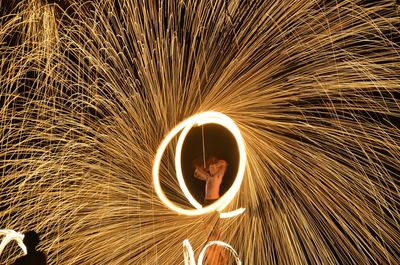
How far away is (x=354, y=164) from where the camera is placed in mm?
5961

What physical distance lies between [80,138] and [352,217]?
2907mm

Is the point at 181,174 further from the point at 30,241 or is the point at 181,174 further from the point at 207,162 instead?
the point at 30,241

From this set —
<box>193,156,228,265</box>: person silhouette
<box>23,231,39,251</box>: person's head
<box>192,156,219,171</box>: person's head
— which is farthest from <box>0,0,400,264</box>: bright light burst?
<box>23,231,39,251</box>: person's head

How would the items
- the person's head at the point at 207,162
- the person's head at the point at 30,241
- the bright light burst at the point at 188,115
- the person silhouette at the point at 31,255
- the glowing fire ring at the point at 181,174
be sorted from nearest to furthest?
the person silhouette at the point at 31,255 < the person's head at the point at 30,241 < the glowing fire ring at the point at 181,174 < the bright light burst at the point at 188,115 < the person's head at the point at 207,162

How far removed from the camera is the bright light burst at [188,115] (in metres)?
5.94

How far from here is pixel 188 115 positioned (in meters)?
6.67

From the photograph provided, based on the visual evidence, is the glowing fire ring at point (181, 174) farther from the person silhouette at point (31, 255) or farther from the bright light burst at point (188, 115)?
the person silhouette at point (31, 255)

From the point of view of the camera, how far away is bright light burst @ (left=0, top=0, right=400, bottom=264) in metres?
5.94

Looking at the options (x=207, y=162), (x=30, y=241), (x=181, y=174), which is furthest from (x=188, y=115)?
(x=30, y=241)

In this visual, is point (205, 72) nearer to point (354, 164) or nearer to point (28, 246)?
point (354, 164)

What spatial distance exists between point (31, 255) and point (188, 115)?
2.67 meters

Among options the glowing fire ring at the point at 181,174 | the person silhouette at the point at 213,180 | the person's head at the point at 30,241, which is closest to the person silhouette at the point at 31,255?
the person's head at the point at 30,241

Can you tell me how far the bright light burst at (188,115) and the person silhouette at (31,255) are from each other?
201 cm

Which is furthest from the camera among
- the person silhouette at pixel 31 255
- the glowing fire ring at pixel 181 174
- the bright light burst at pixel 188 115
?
the bright light burst at pixel 188 115
